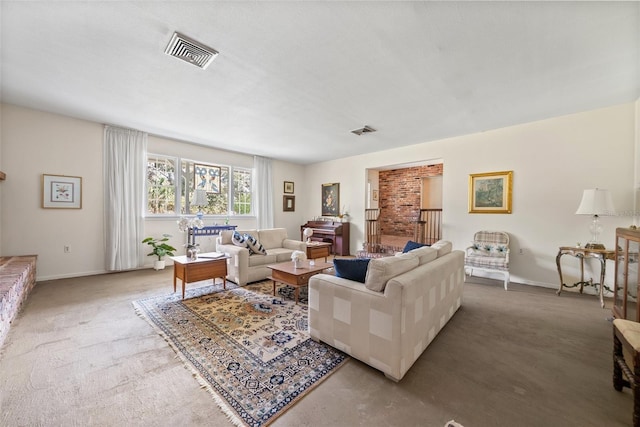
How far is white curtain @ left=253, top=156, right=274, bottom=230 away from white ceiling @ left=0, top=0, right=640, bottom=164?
263cm

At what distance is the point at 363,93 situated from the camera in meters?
3.02

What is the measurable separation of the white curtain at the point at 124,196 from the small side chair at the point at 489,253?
6125mm

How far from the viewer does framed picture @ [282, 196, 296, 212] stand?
293 inches

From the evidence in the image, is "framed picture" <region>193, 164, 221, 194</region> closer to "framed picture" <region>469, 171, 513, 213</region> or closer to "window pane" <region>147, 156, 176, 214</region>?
"window pane" <region>147, 156, 176, 214</region>

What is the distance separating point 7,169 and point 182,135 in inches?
96.6

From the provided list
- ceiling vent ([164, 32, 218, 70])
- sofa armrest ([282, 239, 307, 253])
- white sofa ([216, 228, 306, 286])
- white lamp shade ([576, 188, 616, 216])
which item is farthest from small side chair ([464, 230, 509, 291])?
ceiling vent ([164, 32, 218, 70])

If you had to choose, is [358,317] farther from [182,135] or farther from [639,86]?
[182,135]

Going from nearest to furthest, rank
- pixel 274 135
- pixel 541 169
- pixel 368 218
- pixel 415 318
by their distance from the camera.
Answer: pixel 415 318 → pixel 541 169 → pixel 274 135 → pixel 368 218

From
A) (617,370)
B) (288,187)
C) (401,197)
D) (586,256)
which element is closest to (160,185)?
(288,187)

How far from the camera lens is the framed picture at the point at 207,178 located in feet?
18.4

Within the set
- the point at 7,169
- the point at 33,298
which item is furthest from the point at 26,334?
the point at 7,169

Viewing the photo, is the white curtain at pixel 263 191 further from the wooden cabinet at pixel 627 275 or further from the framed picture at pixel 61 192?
the wooden cabinet at pixel 627 275

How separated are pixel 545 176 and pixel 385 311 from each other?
13.5ft

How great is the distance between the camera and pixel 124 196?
4.52 m
